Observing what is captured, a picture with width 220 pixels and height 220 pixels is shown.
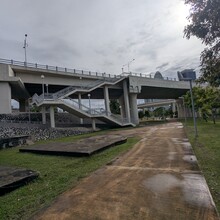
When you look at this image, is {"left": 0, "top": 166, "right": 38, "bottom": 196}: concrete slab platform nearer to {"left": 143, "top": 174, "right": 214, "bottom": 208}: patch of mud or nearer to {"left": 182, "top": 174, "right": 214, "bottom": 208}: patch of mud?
{"left": 143, "top": 174, "right": 214, "bottom": 208}: patch of mud

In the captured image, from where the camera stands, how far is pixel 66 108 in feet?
93.6

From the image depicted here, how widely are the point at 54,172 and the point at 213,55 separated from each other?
7150 mm

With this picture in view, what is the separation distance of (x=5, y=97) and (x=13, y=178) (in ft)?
76.8

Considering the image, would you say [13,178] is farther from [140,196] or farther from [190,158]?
[190,158]

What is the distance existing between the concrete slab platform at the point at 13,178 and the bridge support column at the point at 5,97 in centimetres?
2200

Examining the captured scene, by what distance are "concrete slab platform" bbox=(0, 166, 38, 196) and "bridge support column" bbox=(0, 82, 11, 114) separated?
22004mm

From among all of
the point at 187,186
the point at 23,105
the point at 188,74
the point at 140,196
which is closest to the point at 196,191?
→ the point at 187,186

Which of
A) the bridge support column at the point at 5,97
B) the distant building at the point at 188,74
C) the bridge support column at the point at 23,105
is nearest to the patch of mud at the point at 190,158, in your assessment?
the distant building at the point at 188,74

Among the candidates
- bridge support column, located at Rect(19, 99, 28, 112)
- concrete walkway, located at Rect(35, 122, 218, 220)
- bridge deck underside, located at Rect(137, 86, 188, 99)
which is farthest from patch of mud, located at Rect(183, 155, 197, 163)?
bridge support column, located at Rect(19, 99, 28, 112)

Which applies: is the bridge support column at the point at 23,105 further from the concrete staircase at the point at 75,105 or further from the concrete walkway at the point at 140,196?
the concrete walkway at the point at 140,196

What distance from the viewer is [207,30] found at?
773cm

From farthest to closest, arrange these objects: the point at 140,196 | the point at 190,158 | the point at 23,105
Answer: the point at 23,105
the point at 190,158
the point at 140,196

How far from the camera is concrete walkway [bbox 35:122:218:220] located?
4309 millimetres

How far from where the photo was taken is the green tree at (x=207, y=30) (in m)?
7.07
